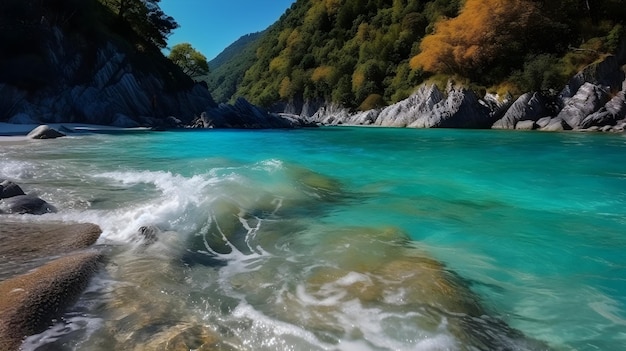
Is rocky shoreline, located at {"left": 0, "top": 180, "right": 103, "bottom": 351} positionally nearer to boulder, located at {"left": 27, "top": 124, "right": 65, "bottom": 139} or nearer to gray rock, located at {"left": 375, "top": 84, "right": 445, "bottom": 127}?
boulder, located at {"left": 27, "top": 124, "right": 65, "bottom": 139}

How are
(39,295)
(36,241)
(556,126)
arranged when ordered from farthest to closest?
(556,126)
(36,241)
(39,295)

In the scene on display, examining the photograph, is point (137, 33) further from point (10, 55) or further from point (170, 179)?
point (170, 179)

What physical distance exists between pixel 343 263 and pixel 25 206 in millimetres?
5294

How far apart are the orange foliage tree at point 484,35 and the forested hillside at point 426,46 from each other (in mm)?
101

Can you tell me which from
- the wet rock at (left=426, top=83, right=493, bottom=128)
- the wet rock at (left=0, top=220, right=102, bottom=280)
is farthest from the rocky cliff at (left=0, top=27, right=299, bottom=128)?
the wet rock at (left=0, top=220, right=102, bottom=280)

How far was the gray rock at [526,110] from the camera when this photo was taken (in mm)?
32625

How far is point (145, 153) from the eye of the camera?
608 inches

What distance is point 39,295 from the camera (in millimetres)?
3115

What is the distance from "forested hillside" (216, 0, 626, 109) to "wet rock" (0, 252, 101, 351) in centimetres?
3970

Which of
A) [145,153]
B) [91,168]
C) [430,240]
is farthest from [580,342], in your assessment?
[145,153]

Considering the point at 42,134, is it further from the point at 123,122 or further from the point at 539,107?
the point at 539,107

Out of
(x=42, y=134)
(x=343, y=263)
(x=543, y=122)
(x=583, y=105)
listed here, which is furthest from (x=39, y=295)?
(x=583, y=105)

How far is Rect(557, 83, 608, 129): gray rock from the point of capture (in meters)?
29.1

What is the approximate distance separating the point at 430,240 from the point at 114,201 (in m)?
5.67
